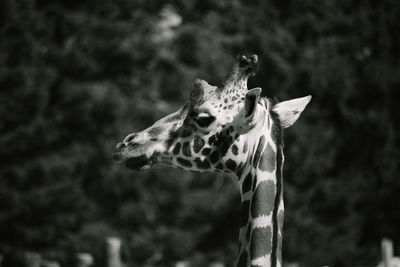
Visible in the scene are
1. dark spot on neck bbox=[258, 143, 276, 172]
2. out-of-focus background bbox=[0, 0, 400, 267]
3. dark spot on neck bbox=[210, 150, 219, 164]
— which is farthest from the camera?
out-of-focus background bbox=[0, 0, 400, 267]

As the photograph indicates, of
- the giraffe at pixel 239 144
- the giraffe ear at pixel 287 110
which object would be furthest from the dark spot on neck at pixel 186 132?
the giraffe ear at pixel 287 110

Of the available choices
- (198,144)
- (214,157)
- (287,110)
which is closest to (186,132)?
(198,144)

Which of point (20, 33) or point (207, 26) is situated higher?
point (207, 26)

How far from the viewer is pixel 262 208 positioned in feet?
10.5

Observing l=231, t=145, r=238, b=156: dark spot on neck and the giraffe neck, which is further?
l=231, t=145, r=238, b=156: dark spot on neck

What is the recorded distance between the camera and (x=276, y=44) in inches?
848

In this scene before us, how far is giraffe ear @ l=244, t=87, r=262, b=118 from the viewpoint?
3.17 meters

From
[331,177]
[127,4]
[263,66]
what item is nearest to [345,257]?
[331,177]

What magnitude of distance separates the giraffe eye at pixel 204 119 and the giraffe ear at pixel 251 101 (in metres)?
0.20

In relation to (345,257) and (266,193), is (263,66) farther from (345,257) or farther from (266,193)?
(266,193)

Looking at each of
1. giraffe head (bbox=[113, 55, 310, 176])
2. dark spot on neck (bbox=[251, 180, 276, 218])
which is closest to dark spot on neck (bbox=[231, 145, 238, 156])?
giraffe head (bbox=[113, 55, 310, 176])

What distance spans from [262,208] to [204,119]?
1.80 ft

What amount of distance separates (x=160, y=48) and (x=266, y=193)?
1805cm

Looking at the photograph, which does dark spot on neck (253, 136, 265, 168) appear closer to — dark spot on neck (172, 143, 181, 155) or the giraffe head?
the giraffe head
